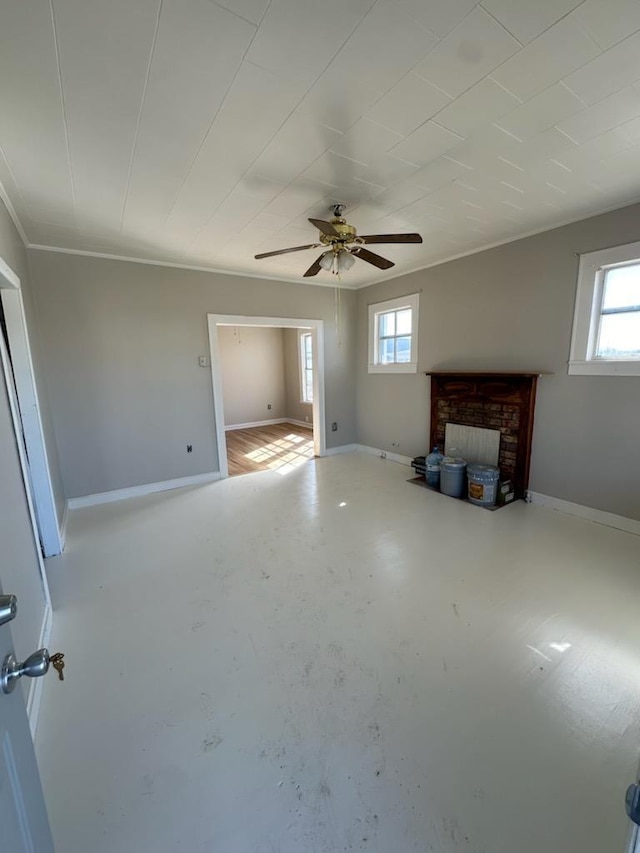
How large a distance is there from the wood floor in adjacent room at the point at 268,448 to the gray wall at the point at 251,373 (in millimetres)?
452

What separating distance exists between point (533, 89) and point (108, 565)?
151 inches

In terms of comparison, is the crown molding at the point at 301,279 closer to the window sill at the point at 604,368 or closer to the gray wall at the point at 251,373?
the window sill at the point at 604,368

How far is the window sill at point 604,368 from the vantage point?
9.43ft

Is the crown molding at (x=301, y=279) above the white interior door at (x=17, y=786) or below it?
above

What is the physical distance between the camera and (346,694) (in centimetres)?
162

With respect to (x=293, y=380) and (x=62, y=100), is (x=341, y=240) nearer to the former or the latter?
(x=62, y=100)

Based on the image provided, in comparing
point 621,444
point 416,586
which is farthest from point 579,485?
point 416,586

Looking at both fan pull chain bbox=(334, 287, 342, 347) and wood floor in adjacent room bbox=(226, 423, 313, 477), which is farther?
fan pull chain bbox=(334, 287, 342, 347)

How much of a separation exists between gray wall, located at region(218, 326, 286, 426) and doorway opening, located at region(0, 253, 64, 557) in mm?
5016

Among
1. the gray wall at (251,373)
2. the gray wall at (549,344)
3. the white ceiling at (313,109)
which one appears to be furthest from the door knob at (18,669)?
the gray wall at (251,373)

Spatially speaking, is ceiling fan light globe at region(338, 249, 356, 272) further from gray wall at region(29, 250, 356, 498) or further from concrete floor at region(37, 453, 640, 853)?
concrete floor at region(37, 453, 640, 853)

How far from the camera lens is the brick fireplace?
3.57m

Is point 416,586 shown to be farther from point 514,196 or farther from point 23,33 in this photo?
point 23,33

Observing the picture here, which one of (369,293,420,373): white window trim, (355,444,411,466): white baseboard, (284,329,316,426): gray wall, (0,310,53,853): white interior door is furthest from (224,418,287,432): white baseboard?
(0,310,53,853): white interior door
